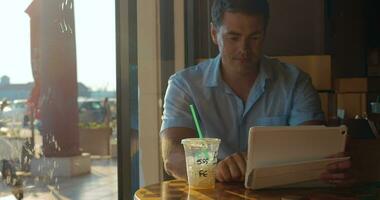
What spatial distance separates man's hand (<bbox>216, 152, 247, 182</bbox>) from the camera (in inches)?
53.1

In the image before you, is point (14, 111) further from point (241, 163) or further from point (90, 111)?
point (241, 163)

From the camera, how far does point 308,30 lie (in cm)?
262

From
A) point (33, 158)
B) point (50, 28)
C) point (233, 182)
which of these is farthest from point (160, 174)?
point (233, 182)

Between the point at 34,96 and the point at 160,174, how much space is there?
27.3 inches

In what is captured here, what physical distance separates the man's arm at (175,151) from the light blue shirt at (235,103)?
6cm

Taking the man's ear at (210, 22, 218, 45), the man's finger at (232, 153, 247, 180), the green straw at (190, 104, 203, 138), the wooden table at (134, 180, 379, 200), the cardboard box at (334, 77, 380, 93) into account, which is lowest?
the wooden table at (134, 180, 379, 200)

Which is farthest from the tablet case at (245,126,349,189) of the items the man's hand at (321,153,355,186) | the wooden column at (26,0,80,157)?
the wooden column at (26,0,80,157)

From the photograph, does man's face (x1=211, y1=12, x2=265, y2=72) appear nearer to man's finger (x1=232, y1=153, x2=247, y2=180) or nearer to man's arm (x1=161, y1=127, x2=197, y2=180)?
man's arm (x1=161, y1=127, x2=197, y2=180)

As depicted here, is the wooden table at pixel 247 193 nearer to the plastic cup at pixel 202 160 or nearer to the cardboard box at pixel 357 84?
the plastic cup at pixel 202 160

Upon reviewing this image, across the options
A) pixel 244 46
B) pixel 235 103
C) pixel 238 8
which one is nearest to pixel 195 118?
pixel 235 103

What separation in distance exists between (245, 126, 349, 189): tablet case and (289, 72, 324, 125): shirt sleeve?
574 millimetres

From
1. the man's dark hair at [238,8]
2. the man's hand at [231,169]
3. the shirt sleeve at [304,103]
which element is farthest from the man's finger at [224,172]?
the man's dark hair at [238,8]

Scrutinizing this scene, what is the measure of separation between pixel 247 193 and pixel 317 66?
1446 millimetres

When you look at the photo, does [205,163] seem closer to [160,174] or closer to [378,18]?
[160,174]
